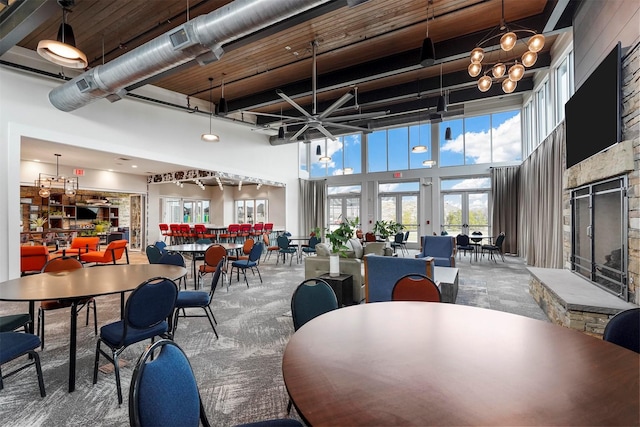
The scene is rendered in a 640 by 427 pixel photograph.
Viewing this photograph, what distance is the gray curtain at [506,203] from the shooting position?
9.44 metres

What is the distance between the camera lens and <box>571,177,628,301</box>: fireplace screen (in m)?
3.00

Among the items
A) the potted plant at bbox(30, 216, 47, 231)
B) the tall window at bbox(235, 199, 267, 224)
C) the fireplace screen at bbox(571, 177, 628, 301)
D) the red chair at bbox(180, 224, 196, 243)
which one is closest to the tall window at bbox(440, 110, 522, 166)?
the fireplace screen at bbox(571, 177, 628, 301)

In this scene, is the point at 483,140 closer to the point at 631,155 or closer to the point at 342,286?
the point at 631,155

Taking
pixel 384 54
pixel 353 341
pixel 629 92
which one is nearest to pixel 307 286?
pixel 353 341

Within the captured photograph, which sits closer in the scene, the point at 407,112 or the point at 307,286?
the point at 307,286

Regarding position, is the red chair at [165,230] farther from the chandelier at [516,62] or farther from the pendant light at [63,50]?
the chandelier at [516,62]

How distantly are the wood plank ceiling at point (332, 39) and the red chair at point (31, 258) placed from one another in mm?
3635

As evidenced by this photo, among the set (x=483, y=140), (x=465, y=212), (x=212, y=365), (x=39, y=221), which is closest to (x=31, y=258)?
(x=39, y=221)

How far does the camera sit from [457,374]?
1.09 meters

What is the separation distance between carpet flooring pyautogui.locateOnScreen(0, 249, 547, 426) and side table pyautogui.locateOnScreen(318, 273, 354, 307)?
734mm

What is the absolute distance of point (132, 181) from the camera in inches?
393

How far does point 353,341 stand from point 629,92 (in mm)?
3743

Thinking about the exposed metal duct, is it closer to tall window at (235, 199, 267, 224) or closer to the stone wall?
the stone wall

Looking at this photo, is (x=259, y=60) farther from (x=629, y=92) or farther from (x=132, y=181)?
(x=132, y=181)
